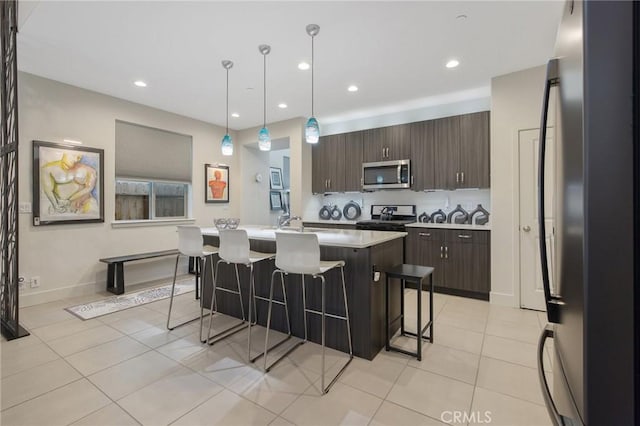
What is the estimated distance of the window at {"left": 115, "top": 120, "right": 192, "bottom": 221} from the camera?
4520 mm

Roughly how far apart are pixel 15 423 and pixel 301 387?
168 centimetres

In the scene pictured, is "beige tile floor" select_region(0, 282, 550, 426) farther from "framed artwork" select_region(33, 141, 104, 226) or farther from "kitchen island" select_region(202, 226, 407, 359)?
"framed artwork" select_region(33, 141, 104, 226)

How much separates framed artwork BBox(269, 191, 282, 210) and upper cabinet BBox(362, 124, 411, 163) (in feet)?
10.1

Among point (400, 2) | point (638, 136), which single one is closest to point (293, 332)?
point (638, 136)

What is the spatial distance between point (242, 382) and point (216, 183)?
440cm

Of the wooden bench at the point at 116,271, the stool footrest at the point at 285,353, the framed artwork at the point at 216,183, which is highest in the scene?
the framed artwork at the point at 216,183

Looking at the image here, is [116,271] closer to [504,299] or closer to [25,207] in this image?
[25,207]

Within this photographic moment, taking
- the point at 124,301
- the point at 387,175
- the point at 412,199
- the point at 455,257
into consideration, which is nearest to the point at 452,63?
the point at 387,175

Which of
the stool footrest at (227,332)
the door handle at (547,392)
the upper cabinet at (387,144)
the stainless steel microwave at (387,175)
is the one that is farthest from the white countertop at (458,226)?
the door handle at (547,392)

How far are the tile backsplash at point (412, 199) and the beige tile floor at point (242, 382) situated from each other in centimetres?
201

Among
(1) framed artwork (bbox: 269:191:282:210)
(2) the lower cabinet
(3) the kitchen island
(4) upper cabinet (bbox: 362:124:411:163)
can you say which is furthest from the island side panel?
(1) framed artwork (bbox: 269:191:282:210)

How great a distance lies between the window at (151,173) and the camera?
14.8ft

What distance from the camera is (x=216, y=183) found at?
582 centimetres

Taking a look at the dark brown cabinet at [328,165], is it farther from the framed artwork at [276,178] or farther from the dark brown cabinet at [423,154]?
the framed artwork at [276,178]
